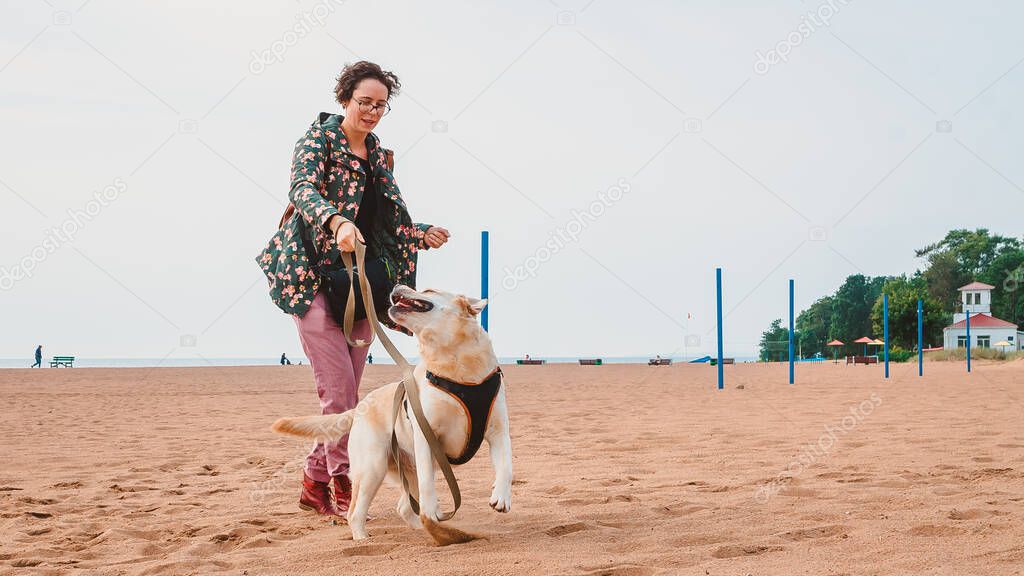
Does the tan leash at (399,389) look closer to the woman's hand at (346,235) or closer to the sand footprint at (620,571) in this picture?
the woman's hand at (346,235)

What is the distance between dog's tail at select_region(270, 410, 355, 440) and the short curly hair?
65.2 inches

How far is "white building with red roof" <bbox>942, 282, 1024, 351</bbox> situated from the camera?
65125mm

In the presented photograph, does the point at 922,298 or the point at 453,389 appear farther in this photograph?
the point at 922,298

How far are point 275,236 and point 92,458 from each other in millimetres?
4512

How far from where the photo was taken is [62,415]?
1251cm

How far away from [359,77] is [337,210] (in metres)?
0.71

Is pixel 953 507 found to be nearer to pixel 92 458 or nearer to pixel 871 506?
pixel 871 506

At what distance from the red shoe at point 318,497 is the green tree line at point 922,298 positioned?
206 feet

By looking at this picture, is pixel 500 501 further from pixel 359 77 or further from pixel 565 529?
pixel 359 77

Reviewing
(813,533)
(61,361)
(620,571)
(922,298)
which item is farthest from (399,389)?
(922,298)

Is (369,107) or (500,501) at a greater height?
(369,107)

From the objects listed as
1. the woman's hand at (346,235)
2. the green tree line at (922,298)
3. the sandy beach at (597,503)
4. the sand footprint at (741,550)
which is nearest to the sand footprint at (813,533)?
the sandy beach at (597,503)

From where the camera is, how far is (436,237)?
4.40m

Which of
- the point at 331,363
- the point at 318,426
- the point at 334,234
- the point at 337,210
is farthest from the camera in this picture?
the point at 331,363
